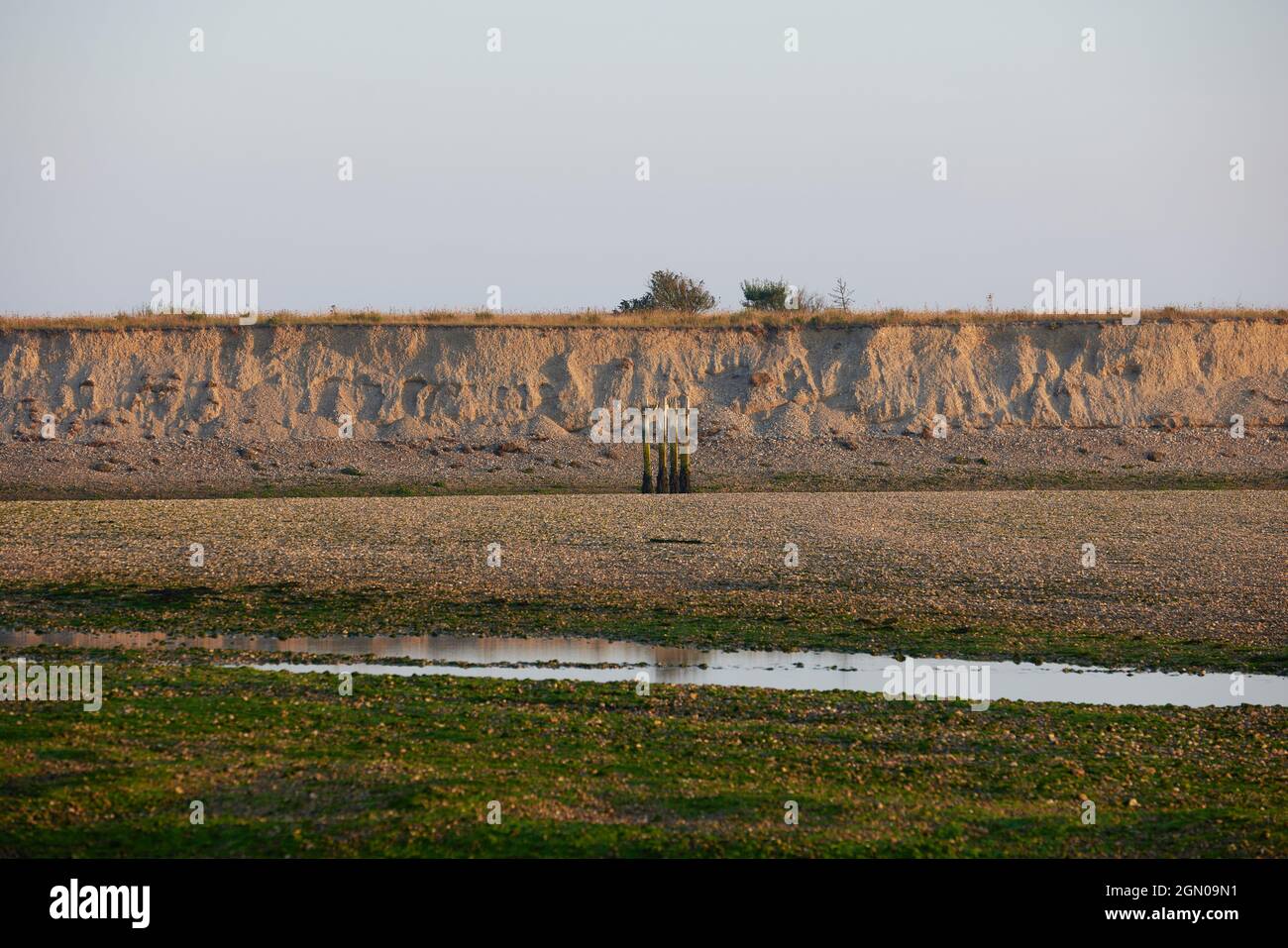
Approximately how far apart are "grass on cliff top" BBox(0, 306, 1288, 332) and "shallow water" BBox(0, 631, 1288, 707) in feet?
166

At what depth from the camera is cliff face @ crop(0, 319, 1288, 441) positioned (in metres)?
62.0

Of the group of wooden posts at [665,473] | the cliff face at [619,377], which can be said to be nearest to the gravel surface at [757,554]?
the group of wooden posts at [665,473]

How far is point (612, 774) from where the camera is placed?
39.1ft

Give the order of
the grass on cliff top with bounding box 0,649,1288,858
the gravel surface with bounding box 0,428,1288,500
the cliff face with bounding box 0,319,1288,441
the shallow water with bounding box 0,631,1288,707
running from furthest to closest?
the cliff face with bounding box 0,319,1288,441 → the gravel surface with bounding box 0,428,1288,500 → the shallow water with bounding box 0,631,1288,707 → the grass on cliff top with bounding box 0,649,1288,858

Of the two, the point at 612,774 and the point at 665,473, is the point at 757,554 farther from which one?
the point at 665,473

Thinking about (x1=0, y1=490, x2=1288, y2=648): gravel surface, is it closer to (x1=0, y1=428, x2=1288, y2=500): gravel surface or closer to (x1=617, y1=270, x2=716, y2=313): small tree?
(x1=0, y1=428, x2=1288, y2=500): gravel surface

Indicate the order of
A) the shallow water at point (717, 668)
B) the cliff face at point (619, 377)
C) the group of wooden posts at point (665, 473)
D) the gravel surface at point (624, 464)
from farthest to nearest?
the cliff face at point (619, 377) → the gravel surface at point (624, 464) → the group of wooden posts at point (665, 473) → the shallow water at point (717, 668)

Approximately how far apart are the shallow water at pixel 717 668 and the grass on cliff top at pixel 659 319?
50.7 m

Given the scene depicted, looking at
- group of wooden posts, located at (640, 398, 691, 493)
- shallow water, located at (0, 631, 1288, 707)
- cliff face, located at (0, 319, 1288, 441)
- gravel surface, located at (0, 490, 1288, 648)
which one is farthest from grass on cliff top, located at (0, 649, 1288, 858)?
cliff face, located at (0, 319, 1288, 441)

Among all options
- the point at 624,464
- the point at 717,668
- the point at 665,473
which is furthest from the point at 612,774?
the point at 624,464

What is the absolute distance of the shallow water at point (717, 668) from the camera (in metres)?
16.1

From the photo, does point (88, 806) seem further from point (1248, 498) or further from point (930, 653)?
point (1248, 498)

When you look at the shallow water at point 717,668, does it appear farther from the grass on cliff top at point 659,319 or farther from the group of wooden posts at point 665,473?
the grass on cliff top at point 659,319

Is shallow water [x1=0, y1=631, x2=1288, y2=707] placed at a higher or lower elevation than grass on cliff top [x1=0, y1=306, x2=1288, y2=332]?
lower
